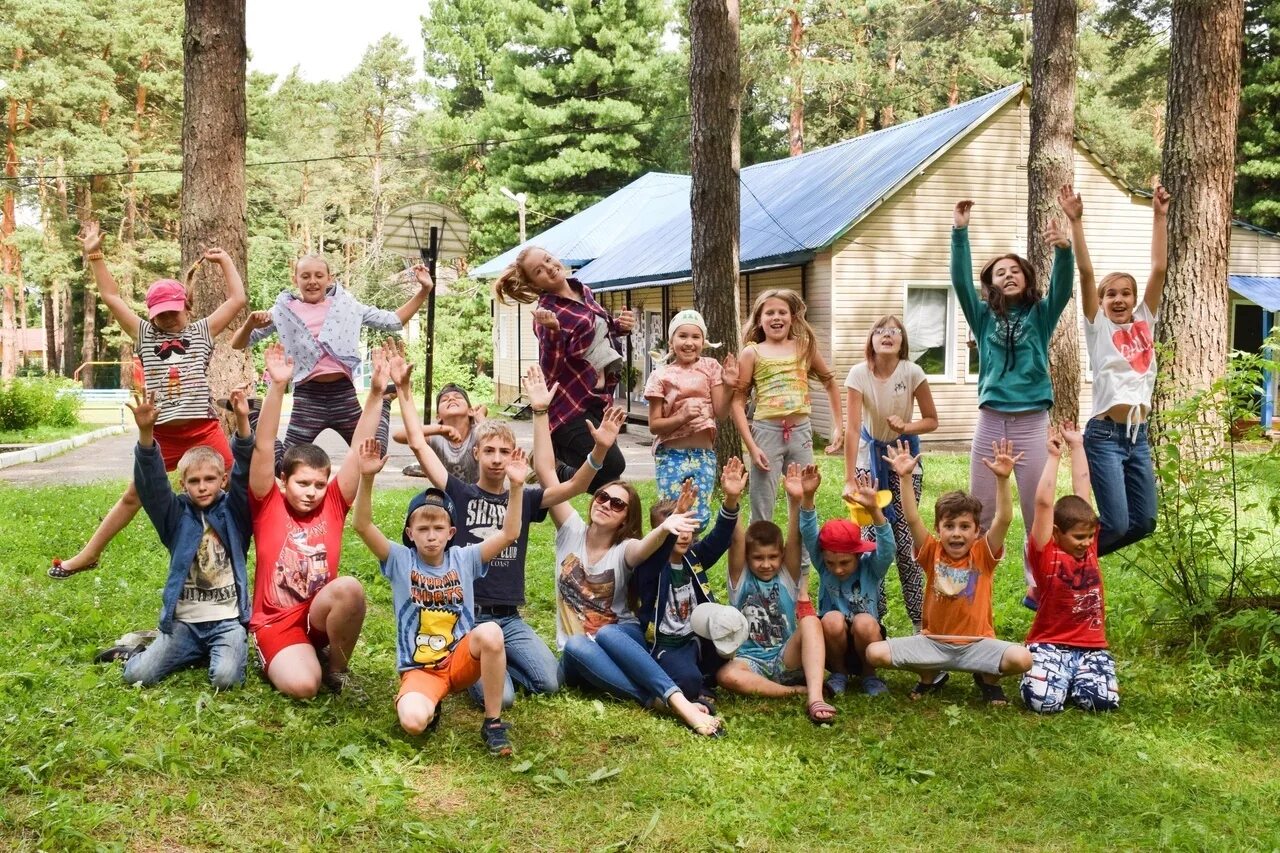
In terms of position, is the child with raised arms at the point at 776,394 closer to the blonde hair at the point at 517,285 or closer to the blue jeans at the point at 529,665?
the blonde hair at the point at 517,285

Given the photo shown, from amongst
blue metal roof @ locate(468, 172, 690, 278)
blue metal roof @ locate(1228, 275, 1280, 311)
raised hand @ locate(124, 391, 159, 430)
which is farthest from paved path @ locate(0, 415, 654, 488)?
blue metal roof @ locate(1228, 275, 1280, 311)

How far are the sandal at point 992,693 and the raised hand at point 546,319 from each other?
2.66 m

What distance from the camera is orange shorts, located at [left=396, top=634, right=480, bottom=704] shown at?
4.30m

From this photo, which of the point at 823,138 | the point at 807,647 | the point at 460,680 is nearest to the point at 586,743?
the point at 460,680

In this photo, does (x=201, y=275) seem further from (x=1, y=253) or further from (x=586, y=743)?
(x=1, y=253)

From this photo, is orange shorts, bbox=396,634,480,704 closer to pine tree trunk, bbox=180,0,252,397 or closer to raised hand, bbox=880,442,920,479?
raised hand, bbox=880,442,920,479

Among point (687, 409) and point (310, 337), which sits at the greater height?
point (310, 337)

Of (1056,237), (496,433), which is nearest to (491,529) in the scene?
(496,433)

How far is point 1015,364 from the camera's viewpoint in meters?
5.29

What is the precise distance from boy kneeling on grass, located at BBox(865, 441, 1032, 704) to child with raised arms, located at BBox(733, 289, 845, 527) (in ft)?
3.10

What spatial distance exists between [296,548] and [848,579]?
247 cm

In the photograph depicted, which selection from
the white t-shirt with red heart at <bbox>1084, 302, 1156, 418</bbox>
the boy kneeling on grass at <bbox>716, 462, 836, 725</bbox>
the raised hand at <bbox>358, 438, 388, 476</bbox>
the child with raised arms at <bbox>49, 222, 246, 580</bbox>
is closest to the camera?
the raised hand at <bbox>358, 438, 388, 476</bbox>

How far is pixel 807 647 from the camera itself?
483 cm

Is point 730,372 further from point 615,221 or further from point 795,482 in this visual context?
point 615,221
